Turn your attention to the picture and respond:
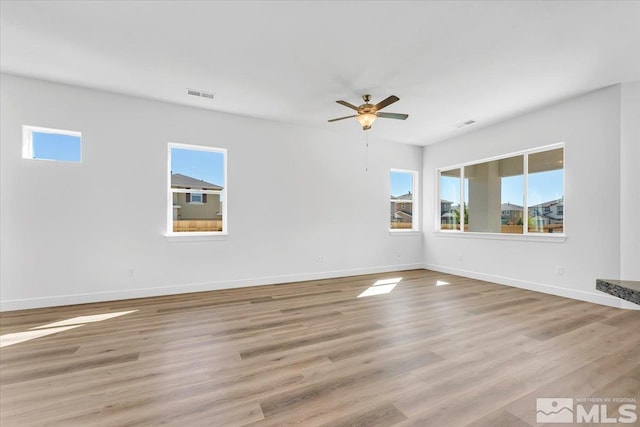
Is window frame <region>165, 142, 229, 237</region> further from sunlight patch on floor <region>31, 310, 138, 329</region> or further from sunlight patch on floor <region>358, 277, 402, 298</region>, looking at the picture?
sunlight patch on floor <region>358, 277, 402, 298</region>

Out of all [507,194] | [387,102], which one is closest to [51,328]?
[387,102]

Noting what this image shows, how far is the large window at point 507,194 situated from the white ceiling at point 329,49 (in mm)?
1046

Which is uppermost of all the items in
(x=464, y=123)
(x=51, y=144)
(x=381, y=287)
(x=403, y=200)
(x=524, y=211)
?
(x=464, y=123)

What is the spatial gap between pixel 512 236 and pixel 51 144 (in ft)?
23.6

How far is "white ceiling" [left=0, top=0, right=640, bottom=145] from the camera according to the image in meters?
2.41

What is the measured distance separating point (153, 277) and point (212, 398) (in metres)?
3.09

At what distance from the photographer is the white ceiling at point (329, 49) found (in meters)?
2.41

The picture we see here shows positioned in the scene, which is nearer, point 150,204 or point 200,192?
point 150,204

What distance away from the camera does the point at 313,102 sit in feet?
14.1

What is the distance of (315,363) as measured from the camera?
2.26 m

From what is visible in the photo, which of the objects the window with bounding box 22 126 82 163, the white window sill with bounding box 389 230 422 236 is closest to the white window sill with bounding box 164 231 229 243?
the window with bounding box 22 126 82 163

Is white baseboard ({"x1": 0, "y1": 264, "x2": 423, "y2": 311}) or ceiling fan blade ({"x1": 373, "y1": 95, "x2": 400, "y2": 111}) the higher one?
ceiling fan blade ({"x1": 373, "y1": 95, "x2": 400, "y2": 111})

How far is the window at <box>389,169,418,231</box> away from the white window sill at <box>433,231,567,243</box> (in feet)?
2.43

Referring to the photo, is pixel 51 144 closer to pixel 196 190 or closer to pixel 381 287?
pixel 196 190
